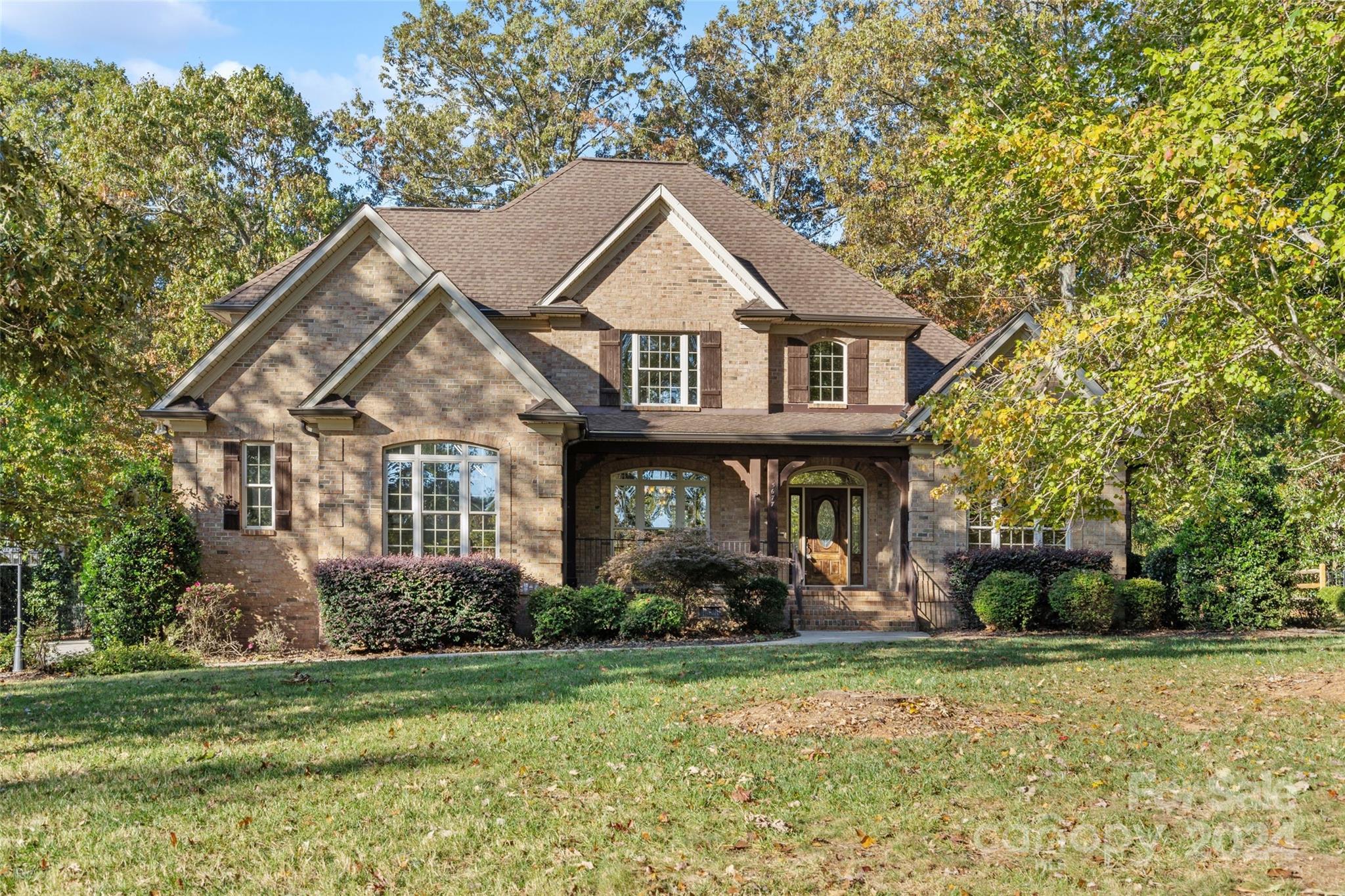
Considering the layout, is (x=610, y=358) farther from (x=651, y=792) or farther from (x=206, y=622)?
(x=651, y=792)

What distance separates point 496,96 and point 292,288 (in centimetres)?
2222

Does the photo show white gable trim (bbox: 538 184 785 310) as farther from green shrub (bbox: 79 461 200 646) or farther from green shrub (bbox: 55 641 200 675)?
green shrub (bbox: 55 641 200 675)

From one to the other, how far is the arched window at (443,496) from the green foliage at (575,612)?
60.8 inches

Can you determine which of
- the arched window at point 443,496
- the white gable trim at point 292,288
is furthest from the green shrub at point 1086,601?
the white gable trim at point 292,288

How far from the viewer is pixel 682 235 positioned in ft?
73.2

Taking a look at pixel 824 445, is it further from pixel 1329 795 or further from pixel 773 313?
pixel 1329 795

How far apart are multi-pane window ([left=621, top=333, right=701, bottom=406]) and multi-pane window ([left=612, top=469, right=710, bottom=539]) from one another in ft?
5.17

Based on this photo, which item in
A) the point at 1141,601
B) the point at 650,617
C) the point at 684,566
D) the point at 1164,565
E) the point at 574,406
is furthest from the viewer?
the point at 574,406

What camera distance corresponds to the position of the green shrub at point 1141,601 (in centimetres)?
1914

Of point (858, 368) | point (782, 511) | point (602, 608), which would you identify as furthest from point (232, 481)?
point (858, 368)

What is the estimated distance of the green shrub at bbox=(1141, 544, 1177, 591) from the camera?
796 inches

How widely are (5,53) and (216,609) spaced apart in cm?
3379

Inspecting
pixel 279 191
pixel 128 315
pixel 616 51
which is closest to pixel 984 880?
pixel 128 315

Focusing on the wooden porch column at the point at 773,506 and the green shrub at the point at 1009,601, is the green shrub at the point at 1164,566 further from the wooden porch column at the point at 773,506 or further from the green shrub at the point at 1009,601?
the wooden porch column at the point at 773,506
